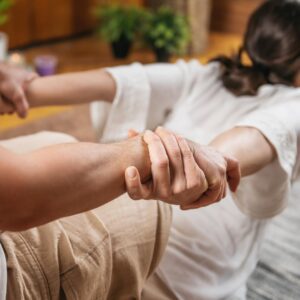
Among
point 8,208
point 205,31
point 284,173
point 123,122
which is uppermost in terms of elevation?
point 8,208

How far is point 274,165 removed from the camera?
104 cm

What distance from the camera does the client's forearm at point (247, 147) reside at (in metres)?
0.94

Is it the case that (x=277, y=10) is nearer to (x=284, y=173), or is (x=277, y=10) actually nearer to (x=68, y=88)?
(x=284, y=173)

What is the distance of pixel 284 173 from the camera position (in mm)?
1050

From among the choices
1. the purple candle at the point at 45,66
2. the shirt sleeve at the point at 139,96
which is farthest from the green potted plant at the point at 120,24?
the shirt sleeve at the point at 139,96

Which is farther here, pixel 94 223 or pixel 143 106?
pixel 143 106

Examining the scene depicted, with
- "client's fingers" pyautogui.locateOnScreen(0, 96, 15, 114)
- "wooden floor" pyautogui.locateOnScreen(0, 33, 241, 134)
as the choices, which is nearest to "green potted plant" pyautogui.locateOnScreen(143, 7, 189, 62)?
"wooden floor" pyautogui.locateOnScreen(0, 33, 241, 134)

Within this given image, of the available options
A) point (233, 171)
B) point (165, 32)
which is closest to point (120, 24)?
point (165, 32)

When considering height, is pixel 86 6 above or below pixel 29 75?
below

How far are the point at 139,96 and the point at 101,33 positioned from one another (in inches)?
93.7

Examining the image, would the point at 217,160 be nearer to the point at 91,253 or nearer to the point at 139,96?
the point at 91,253

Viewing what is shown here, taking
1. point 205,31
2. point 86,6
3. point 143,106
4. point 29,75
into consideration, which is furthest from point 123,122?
point 86,6

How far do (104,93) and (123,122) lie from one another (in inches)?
4.7

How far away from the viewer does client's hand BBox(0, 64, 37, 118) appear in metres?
1.24
